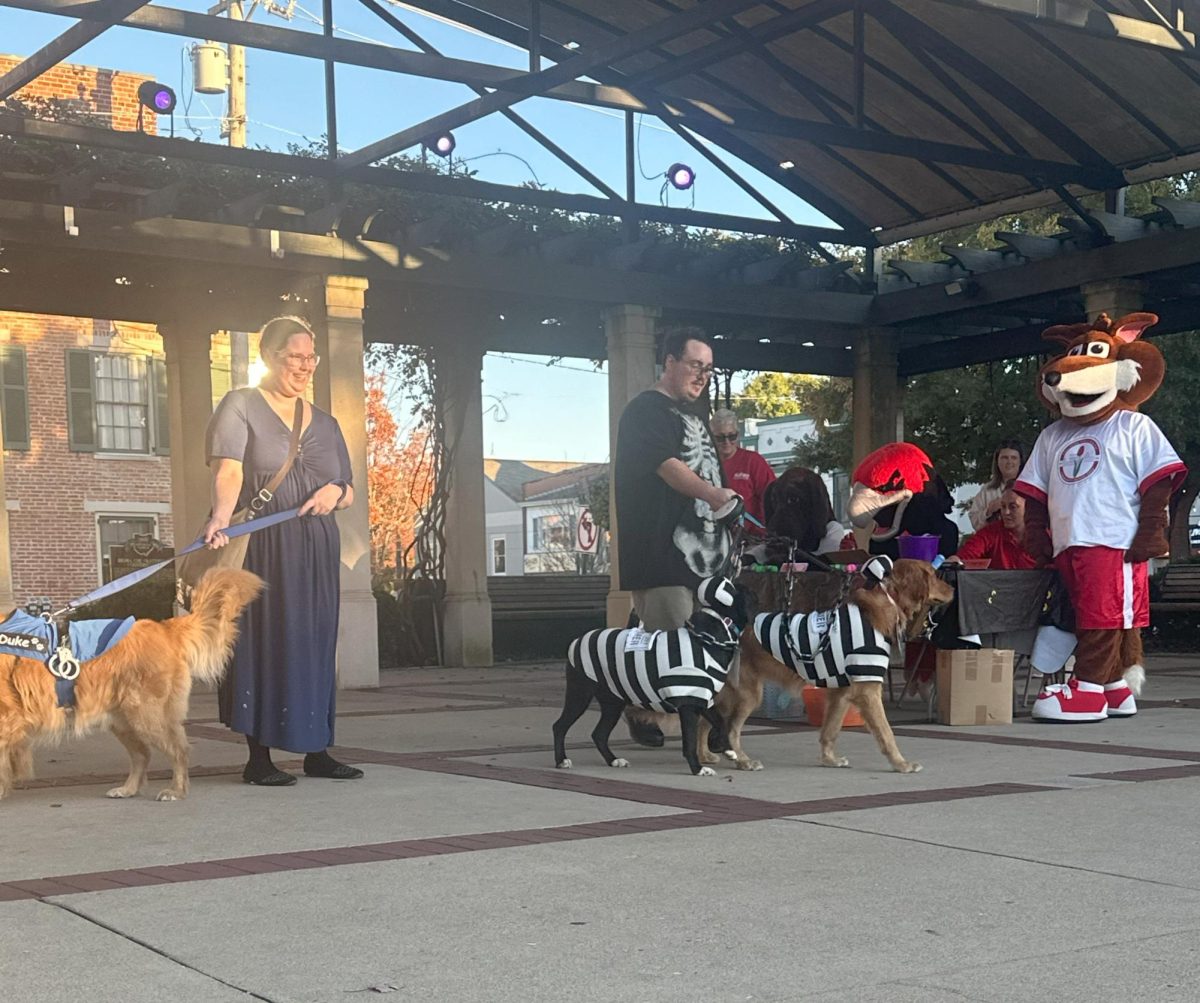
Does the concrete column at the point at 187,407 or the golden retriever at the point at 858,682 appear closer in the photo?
the golden retriever at the point at 858,682

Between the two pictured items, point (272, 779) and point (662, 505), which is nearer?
point (272, 779)

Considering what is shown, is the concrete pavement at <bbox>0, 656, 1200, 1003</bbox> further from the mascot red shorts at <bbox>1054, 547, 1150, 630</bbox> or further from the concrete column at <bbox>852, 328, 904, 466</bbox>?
the concrete column at <bbox>852, 328, 904, 466</bbox>

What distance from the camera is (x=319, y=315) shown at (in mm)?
13672

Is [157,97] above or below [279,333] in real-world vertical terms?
above

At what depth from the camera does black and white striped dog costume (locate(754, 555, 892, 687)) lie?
716cm

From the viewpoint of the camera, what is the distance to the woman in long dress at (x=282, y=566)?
7.06m

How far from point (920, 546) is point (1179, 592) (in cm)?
811

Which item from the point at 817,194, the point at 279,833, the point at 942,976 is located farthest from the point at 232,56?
the point at 942,976

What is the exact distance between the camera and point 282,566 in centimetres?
715

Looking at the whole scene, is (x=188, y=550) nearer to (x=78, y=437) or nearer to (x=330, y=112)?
(x=330, y=112)

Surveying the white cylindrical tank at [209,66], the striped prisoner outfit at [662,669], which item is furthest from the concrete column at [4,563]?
the white cylindrical tank at [209,66]

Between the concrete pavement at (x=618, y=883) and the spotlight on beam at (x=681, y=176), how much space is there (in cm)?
799

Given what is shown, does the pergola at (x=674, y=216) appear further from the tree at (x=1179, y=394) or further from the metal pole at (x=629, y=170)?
the tree at (x=1179, y=394)

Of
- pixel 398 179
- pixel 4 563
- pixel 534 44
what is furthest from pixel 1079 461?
pixel 4 563
